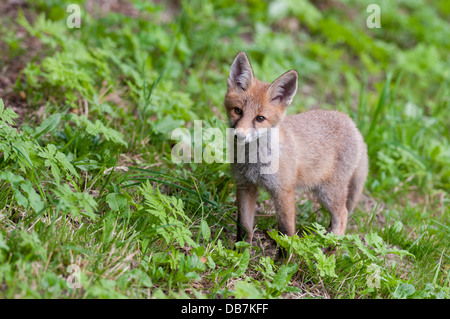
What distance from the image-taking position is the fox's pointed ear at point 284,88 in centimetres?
367

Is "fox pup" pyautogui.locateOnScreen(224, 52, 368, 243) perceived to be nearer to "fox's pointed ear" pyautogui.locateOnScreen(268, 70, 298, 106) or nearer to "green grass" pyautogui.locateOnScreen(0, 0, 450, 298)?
"fox's pointed ear" pyautogui.locateOnScreen(268, 70, 298, 106)

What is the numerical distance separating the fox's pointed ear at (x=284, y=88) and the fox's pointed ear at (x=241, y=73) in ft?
0.72

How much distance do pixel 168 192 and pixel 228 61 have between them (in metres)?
3.25

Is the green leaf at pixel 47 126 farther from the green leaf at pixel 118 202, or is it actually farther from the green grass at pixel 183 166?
the green leaf at pixel 118 202

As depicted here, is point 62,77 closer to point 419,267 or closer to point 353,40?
point 419,267

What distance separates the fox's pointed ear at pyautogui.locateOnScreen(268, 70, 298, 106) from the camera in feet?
12.0

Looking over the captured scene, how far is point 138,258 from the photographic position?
10.5ft

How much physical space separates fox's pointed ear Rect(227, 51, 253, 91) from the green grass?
29.7 inches

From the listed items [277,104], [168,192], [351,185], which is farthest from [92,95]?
[351,185]

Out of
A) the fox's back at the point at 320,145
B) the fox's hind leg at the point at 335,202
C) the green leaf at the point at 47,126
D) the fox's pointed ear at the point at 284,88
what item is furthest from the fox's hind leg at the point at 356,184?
the green leaf at the point at 47,126

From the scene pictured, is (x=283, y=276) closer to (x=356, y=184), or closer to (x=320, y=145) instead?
(x=320, y=145)

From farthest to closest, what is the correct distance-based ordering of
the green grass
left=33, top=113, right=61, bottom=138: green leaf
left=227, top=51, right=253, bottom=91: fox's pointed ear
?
left=33, top=113, right=61, bottom=138: green leaf
left=227, top=51, right=253, bottom=91: fox's pointed ear
the green grass

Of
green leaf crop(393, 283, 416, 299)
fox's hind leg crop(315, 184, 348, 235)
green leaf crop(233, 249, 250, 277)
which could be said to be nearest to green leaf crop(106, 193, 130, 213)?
green leaf crop(233, 249, 250, 277)

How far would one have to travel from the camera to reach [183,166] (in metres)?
4.54
